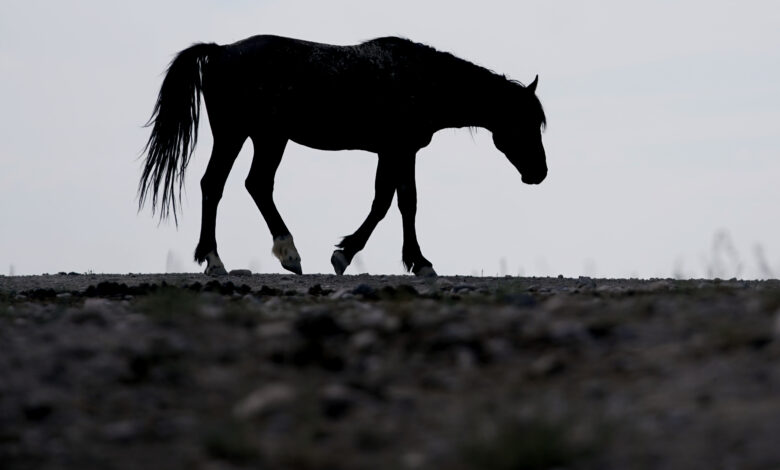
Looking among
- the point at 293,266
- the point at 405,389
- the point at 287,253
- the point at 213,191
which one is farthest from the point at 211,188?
the point at 405,389

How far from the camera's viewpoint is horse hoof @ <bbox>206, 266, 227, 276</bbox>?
12469mm

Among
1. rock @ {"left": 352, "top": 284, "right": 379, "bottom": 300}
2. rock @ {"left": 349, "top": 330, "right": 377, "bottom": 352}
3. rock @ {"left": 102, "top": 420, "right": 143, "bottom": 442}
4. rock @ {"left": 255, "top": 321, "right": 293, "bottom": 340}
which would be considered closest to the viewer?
rock @ {"left": 102, "top": 420, "right": 143, "bottom": 442}

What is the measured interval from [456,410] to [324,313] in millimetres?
1424

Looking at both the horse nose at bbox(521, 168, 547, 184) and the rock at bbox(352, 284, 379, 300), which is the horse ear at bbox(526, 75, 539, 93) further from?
the rock at bbox(352, 284, 379, 300)

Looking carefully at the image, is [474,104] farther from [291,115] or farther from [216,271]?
[216,271]

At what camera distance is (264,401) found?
3.98m

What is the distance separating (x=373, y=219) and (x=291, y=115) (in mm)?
1470

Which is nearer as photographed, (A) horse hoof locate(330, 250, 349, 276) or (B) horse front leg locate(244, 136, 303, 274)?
(B) horse front leg locate(244, 136, 303, 274)

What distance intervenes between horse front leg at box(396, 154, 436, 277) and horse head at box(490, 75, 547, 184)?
4.95 ft

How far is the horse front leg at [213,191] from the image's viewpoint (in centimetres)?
1261

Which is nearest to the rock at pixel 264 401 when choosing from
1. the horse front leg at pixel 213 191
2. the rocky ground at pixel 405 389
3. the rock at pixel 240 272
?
the rocky ground at pixel 405 389

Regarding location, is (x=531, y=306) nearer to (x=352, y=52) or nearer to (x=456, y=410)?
(x=456, y=410)

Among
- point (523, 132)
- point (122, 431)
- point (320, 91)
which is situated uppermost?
point (320, 91)

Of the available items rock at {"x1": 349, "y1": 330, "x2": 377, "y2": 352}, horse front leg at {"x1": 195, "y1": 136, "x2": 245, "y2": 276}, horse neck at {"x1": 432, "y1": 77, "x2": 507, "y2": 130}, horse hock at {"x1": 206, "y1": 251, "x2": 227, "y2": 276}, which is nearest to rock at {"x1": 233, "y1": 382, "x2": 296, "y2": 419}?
rock at {"x1": 349, "y1": 330, "x2": 377, "y2": 352}
